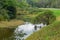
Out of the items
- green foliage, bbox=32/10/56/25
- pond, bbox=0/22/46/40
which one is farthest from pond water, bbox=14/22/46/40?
green foliage, bbox=32/10/56/25

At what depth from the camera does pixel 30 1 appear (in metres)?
97.8

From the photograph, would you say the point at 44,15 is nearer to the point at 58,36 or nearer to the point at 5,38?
the point at 5,38

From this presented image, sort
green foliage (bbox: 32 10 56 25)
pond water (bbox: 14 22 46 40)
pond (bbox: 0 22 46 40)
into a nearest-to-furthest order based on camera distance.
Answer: pond (bbox: 0 22 46 40)
pond water (bbox: 14 22 46 40)
green foliage (bbox: 32 10 56 25)

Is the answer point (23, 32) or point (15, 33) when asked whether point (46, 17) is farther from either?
point (15, 33)

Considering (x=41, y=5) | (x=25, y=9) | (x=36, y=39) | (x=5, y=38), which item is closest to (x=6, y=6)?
(x=25, y=9)

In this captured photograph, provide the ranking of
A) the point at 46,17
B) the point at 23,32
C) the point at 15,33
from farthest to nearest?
the point at 46,17, the point at 23,32, the point at 15,33

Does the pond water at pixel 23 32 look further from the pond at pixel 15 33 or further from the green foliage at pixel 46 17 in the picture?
the green foliage at pixel 46 17

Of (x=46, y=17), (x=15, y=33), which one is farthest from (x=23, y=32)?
(x=46, y=17)

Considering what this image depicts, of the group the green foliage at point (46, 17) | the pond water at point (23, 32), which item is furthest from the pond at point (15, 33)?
the green foliage at point (46, 17)

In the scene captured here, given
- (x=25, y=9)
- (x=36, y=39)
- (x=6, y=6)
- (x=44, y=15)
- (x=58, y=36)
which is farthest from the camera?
(x=25, y=9)

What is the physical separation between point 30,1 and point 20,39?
247 ft

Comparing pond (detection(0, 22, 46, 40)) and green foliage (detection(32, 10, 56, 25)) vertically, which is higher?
pond (detection(0, 22, 46, 40))

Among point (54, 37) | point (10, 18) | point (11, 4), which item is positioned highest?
point (54, 37)

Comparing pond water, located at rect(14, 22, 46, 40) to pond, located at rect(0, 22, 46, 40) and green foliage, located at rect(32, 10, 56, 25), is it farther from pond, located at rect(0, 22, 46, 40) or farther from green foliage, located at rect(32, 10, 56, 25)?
green foliage, located at rect(32, 10, 56, 25)
